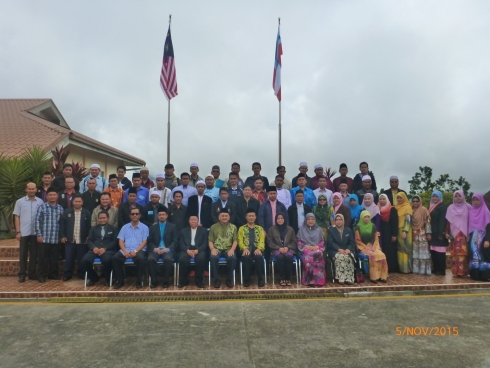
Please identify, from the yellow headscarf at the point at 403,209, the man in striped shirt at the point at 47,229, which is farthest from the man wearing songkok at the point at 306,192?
the man in striped shirt at the point at 47,229

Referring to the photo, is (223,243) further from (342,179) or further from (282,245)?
(342,179)

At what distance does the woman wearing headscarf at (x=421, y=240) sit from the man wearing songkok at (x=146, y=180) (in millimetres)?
5842

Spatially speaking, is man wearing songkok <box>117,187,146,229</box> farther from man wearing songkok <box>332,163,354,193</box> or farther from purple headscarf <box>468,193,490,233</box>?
purple headscarf <box>468,193,490,233</box>

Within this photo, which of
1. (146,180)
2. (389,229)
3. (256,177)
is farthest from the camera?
(256,177)

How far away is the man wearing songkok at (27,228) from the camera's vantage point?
272 inches

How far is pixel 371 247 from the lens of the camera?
711cm

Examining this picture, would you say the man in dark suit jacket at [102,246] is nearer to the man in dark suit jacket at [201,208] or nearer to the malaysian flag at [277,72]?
the man in dark suit jacket at [201,208]

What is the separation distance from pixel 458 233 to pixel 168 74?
1054cm

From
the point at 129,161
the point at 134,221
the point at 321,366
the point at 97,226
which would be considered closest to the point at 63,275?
the point at 97,226

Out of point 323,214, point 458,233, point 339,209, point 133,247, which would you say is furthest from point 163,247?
point 458,233

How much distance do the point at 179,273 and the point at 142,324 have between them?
1927 mm

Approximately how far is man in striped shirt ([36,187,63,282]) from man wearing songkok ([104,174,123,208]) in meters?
1.02

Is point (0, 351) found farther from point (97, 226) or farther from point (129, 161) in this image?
point (129, 161)

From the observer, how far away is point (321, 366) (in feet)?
11.4
